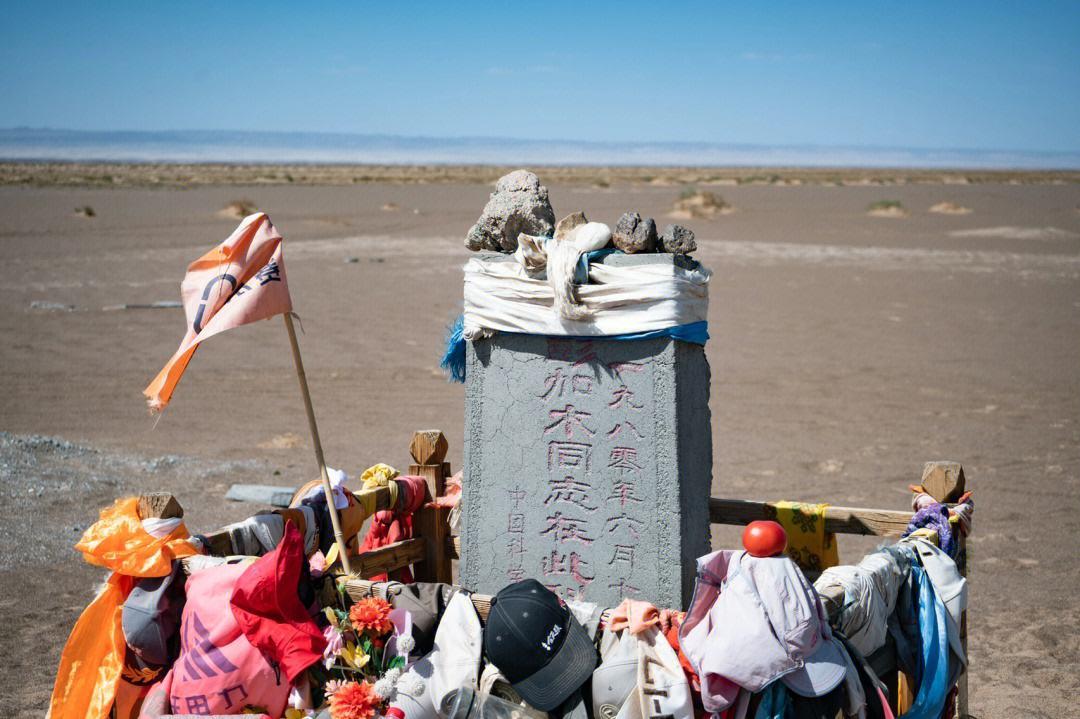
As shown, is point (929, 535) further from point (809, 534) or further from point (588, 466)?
point (588, 466)

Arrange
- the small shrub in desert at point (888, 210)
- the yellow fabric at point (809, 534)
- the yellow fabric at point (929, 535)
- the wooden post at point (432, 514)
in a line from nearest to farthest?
the yellow fabric at point (929, 535) → the yellow fabric at point (809, 534) → the wooden post at point (432, 514) → the small shrub in desert at point (888, 210)

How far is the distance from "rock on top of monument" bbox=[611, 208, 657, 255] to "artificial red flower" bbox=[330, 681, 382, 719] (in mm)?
1908

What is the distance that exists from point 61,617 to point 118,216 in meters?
29.8

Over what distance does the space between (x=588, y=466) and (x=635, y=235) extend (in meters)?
0.94

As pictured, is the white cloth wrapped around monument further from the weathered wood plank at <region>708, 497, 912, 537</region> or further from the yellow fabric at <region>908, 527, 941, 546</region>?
the yellow fabric at <region>908, 527, 941, 546</region>

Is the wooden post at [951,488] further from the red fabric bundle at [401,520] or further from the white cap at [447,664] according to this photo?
the red fabric bundle at [401,520]

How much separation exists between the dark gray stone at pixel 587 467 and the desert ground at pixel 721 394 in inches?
94.1

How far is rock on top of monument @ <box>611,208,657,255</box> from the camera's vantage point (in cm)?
418

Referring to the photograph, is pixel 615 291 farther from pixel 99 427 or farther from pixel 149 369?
pixel 149 369

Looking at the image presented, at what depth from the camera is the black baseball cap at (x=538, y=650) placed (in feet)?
11.3

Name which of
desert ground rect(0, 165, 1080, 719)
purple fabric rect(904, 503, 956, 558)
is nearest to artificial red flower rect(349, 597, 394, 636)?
purple fabric rect(904, 503, 956, 558)

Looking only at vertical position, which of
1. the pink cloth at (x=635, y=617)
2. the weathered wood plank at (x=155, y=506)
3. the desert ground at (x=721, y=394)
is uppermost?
the weathered wood plank at (x=155, y=506)

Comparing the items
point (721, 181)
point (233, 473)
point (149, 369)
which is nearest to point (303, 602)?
point (233, 473)

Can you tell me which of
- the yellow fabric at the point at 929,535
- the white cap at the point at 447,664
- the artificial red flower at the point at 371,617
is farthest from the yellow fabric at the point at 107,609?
the yellow fabric at the point at 929,535
